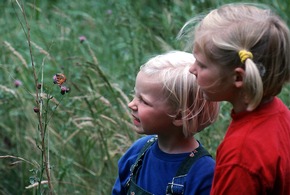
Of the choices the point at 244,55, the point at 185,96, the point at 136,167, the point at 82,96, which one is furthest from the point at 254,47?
the point at 82,96

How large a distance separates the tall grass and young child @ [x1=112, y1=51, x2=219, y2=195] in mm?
376

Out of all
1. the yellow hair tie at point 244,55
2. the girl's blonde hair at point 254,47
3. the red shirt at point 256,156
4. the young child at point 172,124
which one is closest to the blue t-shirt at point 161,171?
the young child at point 172,124

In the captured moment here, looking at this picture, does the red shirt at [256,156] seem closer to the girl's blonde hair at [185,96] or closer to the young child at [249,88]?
the young child at [249,88]

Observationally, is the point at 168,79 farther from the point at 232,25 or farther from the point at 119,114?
the point at 119,114

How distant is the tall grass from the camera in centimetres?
392

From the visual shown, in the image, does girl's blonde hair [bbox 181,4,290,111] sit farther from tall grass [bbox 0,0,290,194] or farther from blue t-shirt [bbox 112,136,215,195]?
tall grass [bbox 0,0,290,194]

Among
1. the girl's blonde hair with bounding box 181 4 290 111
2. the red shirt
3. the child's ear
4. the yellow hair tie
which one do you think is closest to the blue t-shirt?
the child's ear

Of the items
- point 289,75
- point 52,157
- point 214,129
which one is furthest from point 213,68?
point 52,157

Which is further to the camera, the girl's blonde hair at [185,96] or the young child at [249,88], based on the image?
the girl's blonde hair at [185,96]

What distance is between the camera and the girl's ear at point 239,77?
7.57ft

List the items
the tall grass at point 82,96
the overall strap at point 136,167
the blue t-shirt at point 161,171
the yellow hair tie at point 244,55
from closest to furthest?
the yellow hair tie at point 244,55 → the blue t-shirt at point 161,171 → the overall strap at point 136,167 → the tall grass at point 82,96

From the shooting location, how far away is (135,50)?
4.64 m

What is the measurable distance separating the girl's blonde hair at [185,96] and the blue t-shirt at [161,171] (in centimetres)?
12

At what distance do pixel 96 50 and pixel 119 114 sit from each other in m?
1.60
